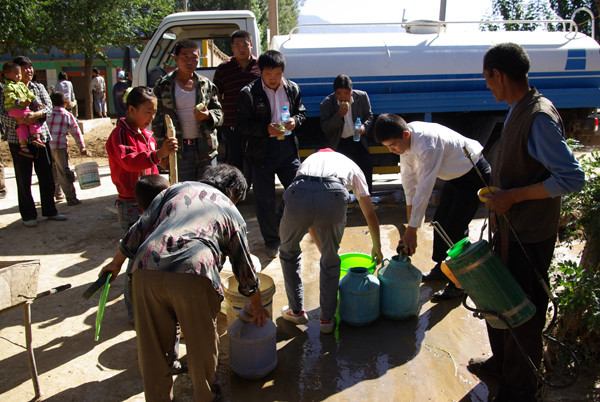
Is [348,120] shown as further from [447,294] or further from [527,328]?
[527,328]

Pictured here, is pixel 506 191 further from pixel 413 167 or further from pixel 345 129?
pixel 345 129

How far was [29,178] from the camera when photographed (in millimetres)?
5648

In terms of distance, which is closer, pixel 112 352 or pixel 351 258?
pixel 112 352

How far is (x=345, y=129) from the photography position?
5.78 metres

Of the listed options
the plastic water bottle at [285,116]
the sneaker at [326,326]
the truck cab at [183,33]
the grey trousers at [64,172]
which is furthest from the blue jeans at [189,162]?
the grey trousers at [64,172]

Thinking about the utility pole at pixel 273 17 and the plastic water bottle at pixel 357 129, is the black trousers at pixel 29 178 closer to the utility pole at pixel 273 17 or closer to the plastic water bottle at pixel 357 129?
the utility pole at pixel 273 17

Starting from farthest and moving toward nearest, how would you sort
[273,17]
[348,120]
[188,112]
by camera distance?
[273,17] → [348,120] → [188,112]

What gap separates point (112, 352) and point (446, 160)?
9.58 feet

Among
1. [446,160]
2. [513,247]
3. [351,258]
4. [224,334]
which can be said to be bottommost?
[224,334]

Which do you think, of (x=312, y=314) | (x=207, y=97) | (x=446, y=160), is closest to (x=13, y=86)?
(x=207, y=97)

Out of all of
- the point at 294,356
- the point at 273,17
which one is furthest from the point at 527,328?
the point at 273,17

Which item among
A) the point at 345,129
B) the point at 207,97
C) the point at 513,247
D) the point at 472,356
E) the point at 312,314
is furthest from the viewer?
the point at 345,129

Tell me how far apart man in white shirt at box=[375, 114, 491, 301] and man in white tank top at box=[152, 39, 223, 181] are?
1.91m

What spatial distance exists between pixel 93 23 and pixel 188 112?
14761 mm
